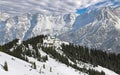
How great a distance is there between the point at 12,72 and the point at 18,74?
851 mm

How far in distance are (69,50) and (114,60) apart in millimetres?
36020

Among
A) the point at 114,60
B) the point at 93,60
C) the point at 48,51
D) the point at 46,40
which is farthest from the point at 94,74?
the point at 114,60

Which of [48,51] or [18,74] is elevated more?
[18,74]

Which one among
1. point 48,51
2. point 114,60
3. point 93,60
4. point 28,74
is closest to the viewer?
point 28,74

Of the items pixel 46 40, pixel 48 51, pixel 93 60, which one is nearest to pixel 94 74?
pixel 48 51

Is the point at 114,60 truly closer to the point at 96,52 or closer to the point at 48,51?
the point at 96,52

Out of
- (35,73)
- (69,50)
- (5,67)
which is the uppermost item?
(5,67)

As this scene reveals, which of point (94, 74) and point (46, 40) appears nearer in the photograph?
point (94, 74)

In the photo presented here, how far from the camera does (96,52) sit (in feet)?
545

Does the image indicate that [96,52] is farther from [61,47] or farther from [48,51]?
[48,51]

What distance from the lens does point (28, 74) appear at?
40688 millimetres

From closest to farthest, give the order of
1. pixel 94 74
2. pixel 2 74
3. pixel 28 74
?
pixel 2 74, pixel 28 74, pixel 94 74

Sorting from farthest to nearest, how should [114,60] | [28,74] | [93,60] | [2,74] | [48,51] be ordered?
[114,60]
[93,60]
[48,51]
[28,74]
[2,74]

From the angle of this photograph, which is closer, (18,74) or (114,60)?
(18,74)
